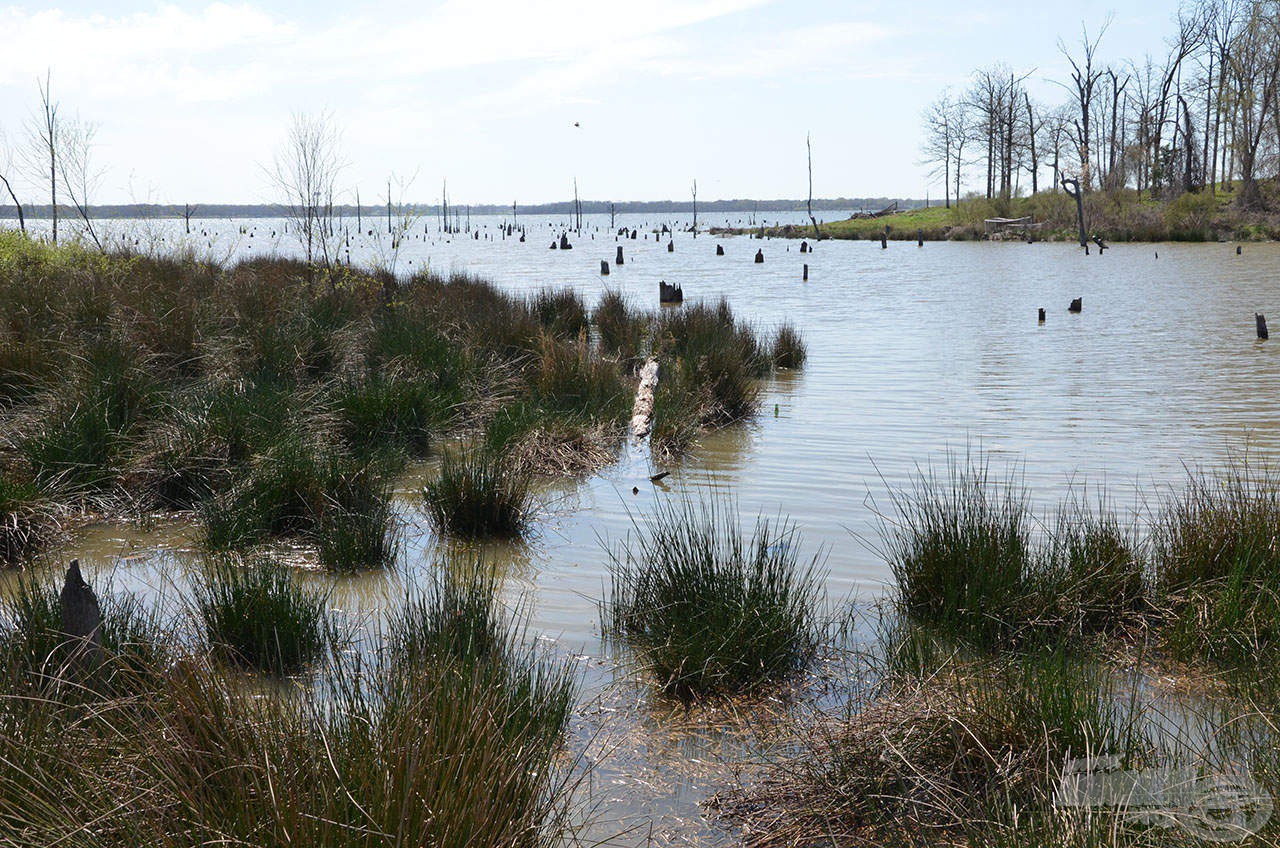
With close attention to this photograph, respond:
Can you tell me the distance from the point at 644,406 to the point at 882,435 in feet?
7.12

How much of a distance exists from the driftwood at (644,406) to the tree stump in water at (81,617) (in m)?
5.43

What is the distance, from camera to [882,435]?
8680 millimetres

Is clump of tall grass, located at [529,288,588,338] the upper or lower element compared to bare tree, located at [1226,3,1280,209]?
lower

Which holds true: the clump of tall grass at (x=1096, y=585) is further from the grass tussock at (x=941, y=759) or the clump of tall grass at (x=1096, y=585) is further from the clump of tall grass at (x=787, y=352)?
the clump of tall grass at (x=787, y=352)

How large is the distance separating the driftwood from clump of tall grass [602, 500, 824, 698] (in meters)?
3.92

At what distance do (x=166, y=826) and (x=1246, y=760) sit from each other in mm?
2799

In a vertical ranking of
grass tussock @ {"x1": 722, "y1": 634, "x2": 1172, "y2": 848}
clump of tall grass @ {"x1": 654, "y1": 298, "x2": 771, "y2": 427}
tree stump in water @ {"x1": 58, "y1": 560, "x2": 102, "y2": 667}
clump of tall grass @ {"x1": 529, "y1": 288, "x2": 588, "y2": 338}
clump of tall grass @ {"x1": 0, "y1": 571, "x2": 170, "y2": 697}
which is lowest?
grass tussock @ {"x1": 722, "y1": 634, "x2": 1172, "y2": 848}

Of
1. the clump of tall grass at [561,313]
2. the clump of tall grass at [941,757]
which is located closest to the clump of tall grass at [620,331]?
the clump of tall grass at [561,313]

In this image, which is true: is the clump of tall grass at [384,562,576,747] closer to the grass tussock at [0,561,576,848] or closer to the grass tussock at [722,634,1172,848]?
the grass tussock at [0,561,576,848]

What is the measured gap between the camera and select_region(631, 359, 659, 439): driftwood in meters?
8.34

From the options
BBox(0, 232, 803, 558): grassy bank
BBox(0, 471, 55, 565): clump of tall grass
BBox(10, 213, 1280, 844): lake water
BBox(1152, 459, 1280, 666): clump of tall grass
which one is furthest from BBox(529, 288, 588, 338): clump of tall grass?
BBox(1152, 459, 1280, 666): clump of tall grass

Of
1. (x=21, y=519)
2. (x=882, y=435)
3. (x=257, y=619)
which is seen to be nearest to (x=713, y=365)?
(x=882, y=435)

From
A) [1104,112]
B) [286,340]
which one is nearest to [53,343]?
[286,340]

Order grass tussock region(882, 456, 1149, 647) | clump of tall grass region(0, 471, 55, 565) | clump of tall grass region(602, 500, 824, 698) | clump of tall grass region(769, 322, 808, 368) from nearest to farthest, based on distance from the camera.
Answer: clump of tall grass region(602, 500, 824, 698) → grass tussock region(882, 456, 1149, 647) → clump of tall grass region(0, 471, 55, 565) → clump of tall grass region(769, 322, 808, 368)
